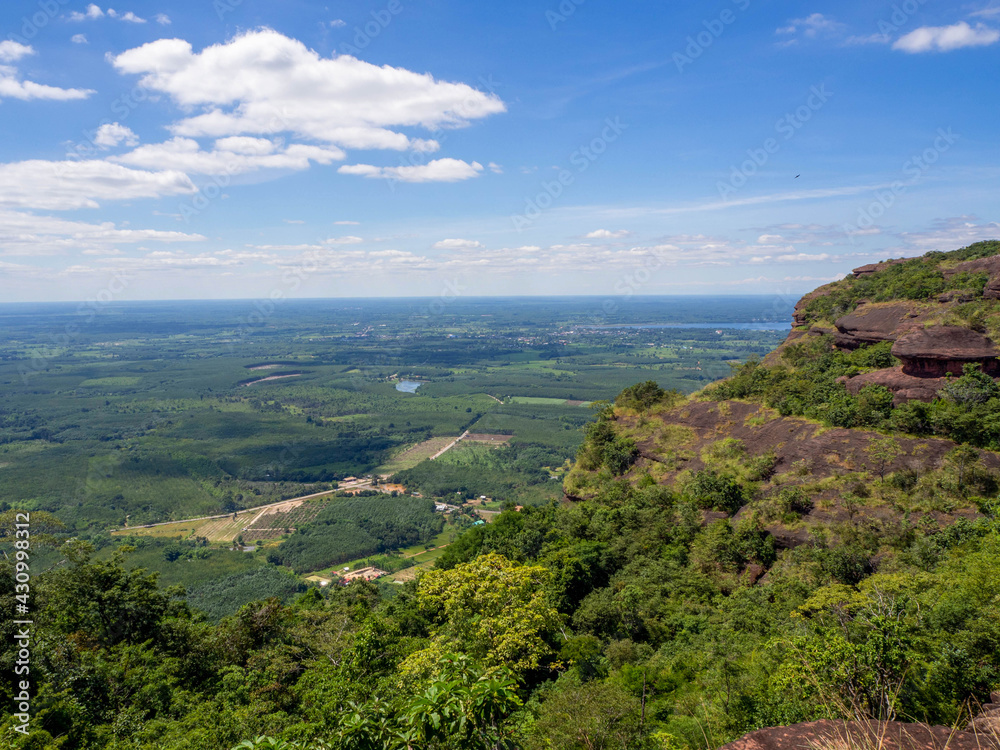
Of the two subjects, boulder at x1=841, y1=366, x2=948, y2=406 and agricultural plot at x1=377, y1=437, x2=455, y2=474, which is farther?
agricultural plot at x1=377, y1=437, x2=455, y2=474

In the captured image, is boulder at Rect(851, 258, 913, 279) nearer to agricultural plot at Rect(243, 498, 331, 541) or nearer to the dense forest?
the dense forest

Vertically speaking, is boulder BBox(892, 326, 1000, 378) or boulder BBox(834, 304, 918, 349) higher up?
boulder BBox(834, 304, 918, 349)

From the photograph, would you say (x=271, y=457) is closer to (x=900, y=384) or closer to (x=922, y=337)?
(x=900, y=384)

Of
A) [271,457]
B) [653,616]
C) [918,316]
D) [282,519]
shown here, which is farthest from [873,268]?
[271,457]

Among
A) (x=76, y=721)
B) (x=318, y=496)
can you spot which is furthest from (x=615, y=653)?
(x=318, y=496)

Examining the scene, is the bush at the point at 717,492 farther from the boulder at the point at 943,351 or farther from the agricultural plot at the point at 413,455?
the agricultural plot at the point at 413,455

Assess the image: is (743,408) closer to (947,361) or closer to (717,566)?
(947,361)

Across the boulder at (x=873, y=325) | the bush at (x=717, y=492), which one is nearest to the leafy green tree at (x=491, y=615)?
the bush at (x=717, y=492)

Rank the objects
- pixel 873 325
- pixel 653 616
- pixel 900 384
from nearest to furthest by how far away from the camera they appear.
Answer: pixel 653 616
pixel 900 384
pixel 873 325

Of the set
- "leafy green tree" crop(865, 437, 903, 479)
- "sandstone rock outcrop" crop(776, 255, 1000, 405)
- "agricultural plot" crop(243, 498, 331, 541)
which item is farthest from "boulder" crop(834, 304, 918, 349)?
"agricultural plot" crop(243, 498, 331, 541)
